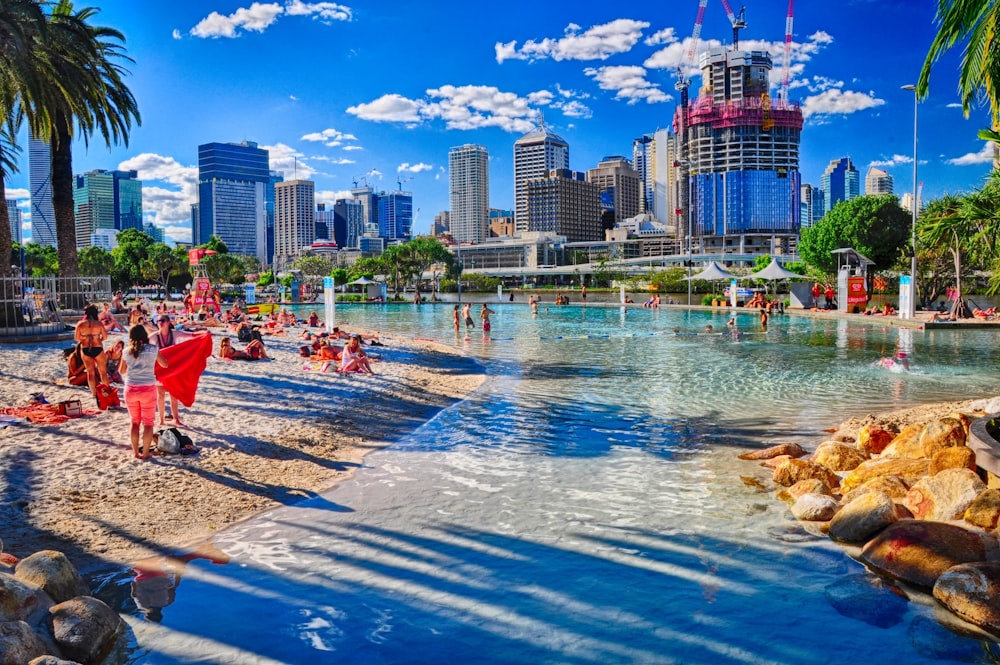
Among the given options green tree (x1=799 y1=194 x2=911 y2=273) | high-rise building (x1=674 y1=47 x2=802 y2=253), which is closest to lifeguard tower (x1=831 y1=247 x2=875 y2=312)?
green tree (x1=799 y1=194 x2=911 y2=273)

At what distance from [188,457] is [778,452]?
333 inches

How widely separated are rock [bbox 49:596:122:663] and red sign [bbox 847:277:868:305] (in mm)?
48242

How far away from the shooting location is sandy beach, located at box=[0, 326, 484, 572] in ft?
25.3

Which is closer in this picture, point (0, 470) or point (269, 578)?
point (269, 578)

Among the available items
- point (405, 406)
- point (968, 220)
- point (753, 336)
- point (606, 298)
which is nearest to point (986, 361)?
point (753, 336)

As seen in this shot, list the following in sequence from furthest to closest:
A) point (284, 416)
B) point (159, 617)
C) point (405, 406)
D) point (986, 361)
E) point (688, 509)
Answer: point (986, 361)
point (405, 406)
point (284, 416)
point (688, 509)
point (159, 617)

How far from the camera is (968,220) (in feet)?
32.0

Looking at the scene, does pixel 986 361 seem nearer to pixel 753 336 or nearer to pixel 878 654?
pixel 753 336

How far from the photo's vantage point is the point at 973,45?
9.20 metres

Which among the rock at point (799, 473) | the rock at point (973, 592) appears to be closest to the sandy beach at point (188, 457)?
the rock at point (799, 473)

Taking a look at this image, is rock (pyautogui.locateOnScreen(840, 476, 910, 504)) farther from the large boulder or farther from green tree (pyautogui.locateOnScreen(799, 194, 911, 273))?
green tree (pyautogui.locateOnScreen(799, 194, 911, 273))

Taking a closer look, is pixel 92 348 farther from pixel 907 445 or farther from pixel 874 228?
pixel 874 228

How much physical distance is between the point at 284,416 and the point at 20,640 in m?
8.41

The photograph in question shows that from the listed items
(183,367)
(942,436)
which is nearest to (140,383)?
(183,367)
